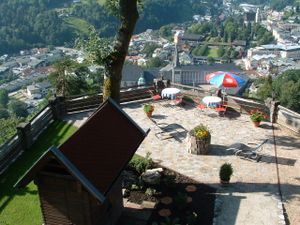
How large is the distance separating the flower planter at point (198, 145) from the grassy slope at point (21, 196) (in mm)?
6647

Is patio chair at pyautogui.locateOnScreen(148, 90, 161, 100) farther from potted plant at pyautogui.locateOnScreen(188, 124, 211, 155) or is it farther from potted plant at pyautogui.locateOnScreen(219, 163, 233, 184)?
potted plant at pyautogui.locateOnScreen(219, 163, 233, 184)

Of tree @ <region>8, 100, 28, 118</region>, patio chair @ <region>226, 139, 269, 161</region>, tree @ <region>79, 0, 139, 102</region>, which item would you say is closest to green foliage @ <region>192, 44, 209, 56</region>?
tree @ <region>8, 100, 28, 118</region>

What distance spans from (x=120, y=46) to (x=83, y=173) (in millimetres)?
7147

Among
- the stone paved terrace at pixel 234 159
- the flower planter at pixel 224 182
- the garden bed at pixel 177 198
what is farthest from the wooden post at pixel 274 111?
the garden bed at pixel 177 198

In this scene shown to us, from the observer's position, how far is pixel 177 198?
550 inches

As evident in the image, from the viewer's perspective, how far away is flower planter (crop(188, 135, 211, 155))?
1770cm

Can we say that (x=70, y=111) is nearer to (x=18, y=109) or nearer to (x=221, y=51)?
(x=18, y=109)

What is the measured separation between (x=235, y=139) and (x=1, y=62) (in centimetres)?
17809

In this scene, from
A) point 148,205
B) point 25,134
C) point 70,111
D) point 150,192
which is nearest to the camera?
point 148,205

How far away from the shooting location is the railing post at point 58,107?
2092 cm

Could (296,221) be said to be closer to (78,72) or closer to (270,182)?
(270,182)

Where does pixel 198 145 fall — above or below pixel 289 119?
below

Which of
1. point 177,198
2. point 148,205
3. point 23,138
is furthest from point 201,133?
point 23,138

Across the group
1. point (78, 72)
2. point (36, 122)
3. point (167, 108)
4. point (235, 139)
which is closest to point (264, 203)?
point (235, 139)
